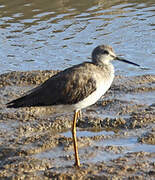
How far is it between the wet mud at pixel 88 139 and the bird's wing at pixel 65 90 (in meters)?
0.70

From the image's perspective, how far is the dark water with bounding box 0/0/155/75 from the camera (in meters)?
10.5

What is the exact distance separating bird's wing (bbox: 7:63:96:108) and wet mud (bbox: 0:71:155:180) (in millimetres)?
701

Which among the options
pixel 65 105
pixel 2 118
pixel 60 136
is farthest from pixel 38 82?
pixel 65 105

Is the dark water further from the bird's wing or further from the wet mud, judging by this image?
the bird's wing

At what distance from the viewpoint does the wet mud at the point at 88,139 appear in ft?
17.8

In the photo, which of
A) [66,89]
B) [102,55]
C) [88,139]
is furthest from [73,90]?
[88,139]

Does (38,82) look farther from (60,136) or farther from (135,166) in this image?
(135,166)

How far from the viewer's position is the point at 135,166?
548 cm

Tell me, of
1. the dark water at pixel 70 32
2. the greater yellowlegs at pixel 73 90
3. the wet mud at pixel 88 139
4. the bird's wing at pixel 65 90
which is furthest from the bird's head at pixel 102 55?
the dark water at pixel 70 32

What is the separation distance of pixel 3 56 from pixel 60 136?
4.91 m

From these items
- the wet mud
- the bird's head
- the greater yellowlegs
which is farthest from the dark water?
the greater yellowlegs

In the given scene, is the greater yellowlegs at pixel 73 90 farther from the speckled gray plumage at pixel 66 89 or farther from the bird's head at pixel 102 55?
the bird's head at pixel 102 55

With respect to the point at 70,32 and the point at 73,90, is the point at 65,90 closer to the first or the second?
the point at 73,90

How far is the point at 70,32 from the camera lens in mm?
12219
